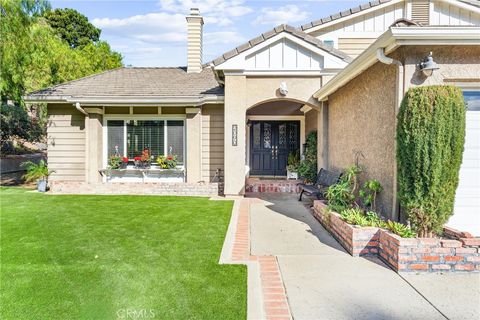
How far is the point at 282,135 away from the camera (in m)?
15.6

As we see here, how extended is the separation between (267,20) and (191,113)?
27.3ft

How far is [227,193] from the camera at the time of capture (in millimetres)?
11078

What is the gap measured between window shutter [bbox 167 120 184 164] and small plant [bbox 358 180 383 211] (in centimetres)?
730

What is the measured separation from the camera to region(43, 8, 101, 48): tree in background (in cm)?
3878

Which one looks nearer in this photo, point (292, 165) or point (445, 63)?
point (445, 63)

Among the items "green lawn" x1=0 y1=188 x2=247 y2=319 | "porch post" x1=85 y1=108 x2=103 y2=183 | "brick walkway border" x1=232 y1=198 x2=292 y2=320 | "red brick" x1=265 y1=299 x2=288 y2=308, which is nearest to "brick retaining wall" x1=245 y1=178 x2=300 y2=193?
"green lawn" x1=0 y1=188 x2=247 y2=319

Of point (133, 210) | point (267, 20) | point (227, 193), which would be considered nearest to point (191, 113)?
point (227, 193)

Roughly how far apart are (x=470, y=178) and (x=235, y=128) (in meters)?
6.79

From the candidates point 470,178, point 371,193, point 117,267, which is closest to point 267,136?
point 371,193

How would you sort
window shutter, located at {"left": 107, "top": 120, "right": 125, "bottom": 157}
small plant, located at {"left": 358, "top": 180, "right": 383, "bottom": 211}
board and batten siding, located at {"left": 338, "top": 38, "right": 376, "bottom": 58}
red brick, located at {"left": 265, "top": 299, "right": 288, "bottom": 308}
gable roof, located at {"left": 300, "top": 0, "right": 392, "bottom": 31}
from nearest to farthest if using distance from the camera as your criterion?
1. red brick, located at {"left": 265, "top": 299, "right": 288, "bottom": 308}
2. small plant, located at {"left": 358, "top": 180, "right": 383, "bottom": 211}
3. window shutter, located at {"left": 107, "top": 120, "right": 125, "bottom": 157}
4. gable roof, located at {"left": 300, "top": 0, "right": 392, "bottom": 31}
5. board and batten siding, located at {"left": 338, "top": 38, "right": 376, "bottom": 58}

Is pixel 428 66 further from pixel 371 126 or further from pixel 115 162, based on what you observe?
pixel 115 162

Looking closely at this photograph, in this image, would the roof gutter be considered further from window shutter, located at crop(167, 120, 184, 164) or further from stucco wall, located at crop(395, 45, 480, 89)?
stucco wall, located at crop(395, 45, 480, 89)

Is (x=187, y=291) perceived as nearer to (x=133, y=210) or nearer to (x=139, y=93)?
(x=133, y=210)

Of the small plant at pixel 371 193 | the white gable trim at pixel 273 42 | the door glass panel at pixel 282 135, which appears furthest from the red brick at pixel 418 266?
the door glass panel at pixel 282 135
